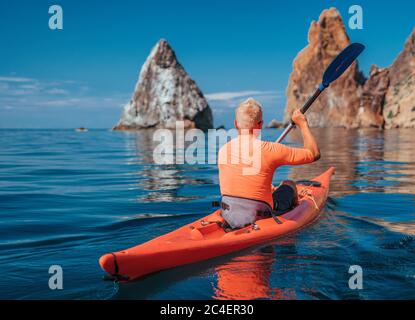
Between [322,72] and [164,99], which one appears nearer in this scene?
[164,99]

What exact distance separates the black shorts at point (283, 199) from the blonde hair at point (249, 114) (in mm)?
1943

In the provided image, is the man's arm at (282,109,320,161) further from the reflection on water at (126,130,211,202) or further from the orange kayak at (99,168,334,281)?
the reflection on water at (126,130,211,202)

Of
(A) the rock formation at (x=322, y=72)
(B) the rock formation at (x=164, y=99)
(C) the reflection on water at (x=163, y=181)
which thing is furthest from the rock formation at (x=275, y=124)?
(C) the reflection on water at (x=163, y=181)

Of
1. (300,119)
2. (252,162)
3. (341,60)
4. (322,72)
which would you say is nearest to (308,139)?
(300,119)

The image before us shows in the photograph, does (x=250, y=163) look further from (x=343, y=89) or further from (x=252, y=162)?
(x=343, y=89)

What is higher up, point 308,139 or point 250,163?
point 308,139

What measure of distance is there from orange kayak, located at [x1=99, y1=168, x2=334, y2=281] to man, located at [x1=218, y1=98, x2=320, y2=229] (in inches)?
8.7

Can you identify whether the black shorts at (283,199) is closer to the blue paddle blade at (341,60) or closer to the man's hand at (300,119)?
the man's hand at (300,119)

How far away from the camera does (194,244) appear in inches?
185

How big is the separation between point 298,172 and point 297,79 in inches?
4752

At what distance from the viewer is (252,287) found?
386 cm

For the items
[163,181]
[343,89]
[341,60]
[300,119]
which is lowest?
[163,181]

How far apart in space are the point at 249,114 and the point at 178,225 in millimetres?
2419
